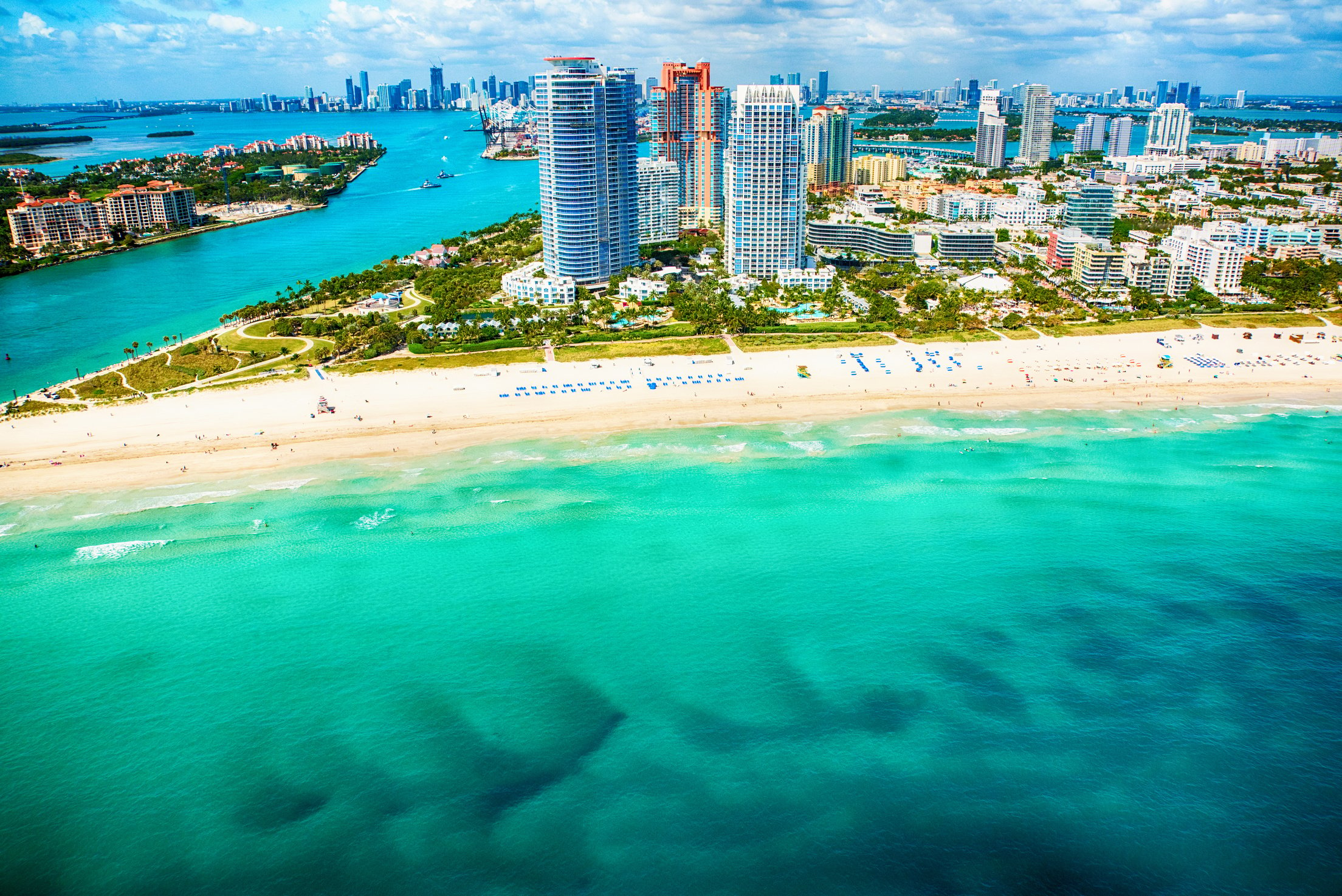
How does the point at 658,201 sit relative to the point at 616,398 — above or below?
above

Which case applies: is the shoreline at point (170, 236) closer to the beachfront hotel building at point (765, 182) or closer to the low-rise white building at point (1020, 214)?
the beachfront hotel building at point (765, 182)

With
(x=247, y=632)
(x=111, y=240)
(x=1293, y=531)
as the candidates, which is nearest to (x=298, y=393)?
(x=247, y=632)

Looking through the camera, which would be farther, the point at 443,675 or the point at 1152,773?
the point at 443,675

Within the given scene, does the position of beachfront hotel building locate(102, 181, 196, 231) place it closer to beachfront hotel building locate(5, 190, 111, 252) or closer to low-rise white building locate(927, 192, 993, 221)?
beachfront hotel building locate(5, 190, 111, 252)

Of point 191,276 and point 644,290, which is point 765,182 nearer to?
point 644,290

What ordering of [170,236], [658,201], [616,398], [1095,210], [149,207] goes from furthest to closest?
[149,207], [170,236], [658,201], [1095,210], [616,398]

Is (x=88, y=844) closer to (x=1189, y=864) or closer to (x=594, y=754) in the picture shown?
(x=594, y=754)

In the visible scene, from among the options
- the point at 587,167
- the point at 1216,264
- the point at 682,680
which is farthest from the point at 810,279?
the point at 682,680
